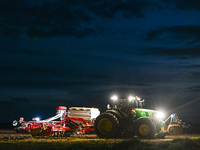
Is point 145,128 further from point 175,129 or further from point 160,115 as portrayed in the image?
point 175,129

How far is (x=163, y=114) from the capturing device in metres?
25.4

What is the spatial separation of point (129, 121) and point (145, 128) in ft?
5.25

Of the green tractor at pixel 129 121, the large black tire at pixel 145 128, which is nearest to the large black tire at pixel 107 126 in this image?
the green tractor at pixel 129 121

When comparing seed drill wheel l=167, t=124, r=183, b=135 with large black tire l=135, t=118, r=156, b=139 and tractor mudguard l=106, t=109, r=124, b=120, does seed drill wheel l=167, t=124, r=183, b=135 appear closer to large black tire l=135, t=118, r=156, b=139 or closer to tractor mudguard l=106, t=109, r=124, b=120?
large black tire l=135, t=118, r=156, b=139

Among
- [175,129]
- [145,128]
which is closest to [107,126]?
[145,128]

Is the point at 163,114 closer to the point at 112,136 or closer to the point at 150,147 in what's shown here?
the point at 112,136

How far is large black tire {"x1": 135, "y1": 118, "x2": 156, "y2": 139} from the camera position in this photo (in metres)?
22.8

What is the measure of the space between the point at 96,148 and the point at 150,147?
2.94 meters

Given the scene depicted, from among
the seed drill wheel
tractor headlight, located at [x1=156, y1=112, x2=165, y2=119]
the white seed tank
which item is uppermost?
the white seed tank

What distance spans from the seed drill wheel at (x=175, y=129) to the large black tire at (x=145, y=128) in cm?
663

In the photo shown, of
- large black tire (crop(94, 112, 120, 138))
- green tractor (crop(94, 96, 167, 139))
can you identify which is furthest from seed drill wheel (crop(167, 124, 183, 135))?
large black tire (crop(94, 112, 120, 138))

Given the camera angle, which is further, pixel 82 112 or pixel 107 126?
pixel 82 112

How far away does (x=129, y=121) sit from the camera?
24.2 metres

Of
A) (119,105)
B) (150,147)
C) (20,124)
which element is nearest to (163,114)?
(119,105)
